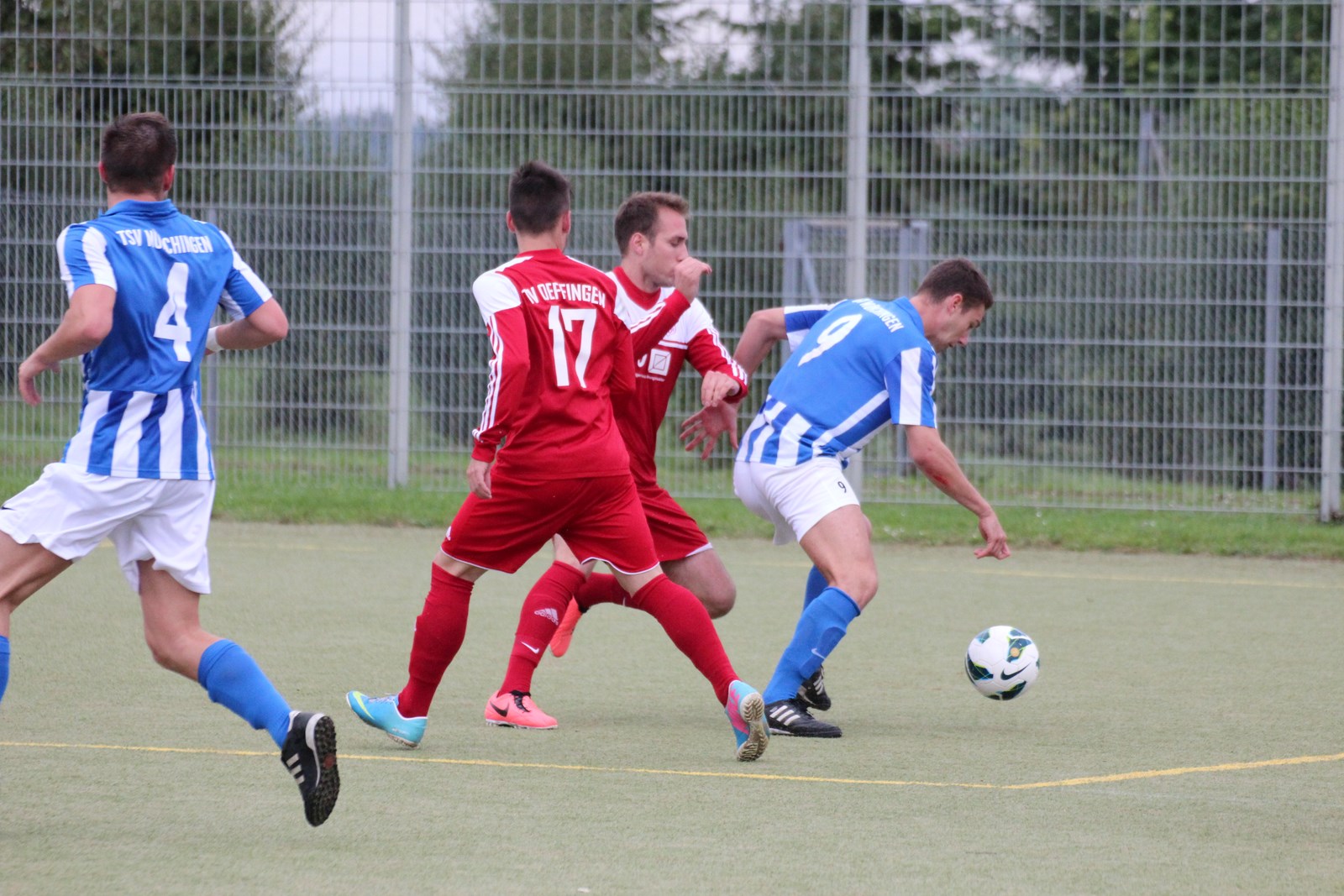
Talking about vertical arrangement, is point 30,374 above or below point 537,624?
above

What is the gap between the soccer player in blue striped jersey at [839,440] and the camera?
5844 mm

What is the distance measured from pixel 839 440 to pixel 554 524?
1.26 metres

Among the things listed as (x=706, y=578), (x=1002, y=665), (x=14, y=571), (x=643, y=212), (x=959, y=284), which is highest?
(x=643, y=212)

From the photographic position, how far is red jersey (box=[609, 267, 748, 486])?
20.1 feet

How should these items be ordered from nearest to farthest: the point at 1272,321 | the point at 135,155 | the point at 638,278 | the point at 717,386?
the point at 135,155, the point at 717,386, the point at 638,278, the point at 1272,321

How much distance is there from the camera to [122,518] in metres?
4.27

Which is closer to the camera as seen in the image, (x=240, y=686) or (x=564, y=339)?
(x=240, y=686)

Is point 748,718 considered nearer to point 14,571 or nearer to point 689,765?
point 689,765

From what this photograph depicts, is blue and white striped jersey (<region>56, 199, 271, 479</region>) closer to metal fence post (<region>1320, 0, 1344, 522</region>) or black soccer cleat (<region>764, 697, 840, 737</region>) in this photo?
black soccer cleat (<region>764, 697, 840, 737</region>)

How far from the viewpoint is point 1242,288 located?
1204 cm

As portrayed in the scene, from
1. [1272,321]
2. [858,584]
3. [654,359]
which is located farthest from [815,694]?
[1272,321]

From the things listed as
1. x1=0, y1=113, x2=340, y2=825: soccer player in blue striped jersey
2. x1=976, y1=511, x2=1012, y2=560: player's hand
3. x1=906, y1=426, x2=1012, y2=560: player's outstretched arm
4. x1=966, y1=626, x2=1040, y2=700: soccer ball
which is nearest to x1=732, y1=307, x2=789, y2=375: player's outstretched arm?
x1=906, y1=426, x2=1012, y2=560: player's outstretched arm

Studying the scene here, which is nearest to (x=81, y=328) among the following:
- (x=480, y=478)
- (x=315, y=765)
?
(x=315, y=765)

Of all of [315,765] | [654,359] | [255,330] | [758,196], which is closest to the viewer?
[315,765]
